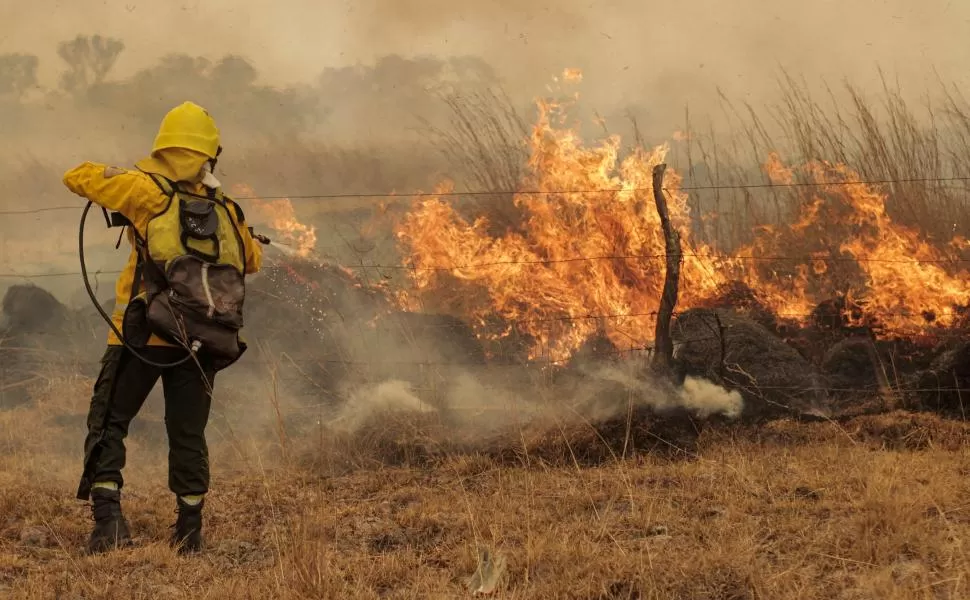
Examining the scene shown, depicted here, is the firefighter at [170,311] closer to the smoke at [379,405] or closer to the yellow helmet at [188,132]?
the yellow helmet at [188,132]

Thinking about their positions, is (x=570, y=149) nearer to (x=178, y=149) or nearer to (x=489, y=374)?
(x=489, y=374)

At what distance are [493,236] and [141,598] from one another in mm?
5957

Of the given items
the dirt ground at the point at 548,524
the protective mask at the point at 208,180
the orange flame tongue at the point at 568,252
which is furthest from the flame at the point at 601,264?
the protective mask at the point at 208,180

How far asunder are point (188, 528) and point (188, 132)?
2019mm

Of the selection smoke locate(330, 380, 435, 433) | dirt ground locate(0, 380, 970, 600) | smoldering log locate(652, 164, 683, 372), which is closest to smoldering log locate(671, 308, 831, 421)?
smoldering log locate(652, 164, 683, 372)

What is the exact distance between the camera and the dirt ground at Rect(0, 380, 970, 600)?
353 cm

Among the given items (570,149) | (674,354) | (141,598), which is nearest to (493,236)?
(570,149)

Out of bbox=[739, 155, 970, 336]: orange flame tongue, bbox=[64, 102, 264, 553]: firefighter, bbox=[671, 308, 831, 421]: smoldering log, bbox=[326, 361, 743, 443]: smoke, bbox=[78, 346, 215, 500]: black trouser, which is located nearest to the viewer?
bbox=[64, 102, 264, 553]: firefighter

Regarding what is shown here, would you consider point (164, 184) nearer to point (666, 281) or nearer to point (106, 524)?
point (106, 524)

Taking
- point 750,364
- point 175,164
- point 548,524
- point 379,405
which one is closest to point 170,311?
point 175,164

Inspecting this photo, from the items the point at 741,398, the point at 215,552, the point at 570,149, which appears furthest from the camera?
the point at 570,149

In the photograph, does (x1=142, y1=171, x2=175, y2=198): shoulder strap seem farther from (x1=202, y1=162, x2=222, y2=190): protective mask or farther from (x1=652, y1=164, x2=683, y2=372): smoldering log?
(x1=652, y1=164, x2=683, y2=372): smoldering log

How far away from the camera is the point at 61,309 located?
11461 millimetres

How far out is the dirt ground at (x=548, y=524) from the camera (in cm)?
353
